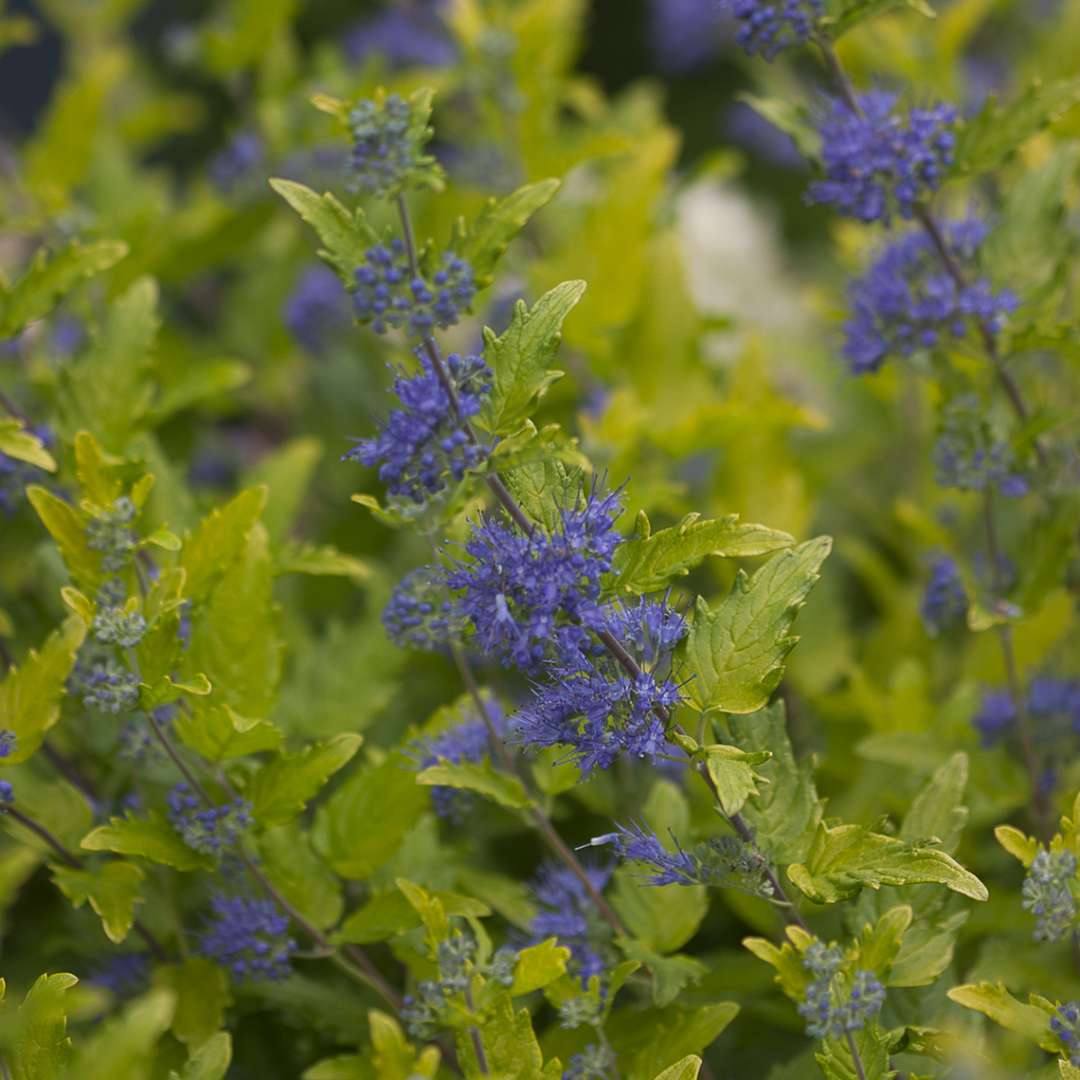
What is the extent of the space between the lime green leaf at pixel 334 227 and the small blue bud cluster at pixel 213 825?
1.39ft

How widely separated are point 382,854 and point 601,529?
15.9 inches

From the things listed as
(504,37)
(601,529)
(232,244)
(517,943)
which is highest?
(504,37)

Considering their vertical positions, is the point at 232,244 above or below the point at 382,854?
above

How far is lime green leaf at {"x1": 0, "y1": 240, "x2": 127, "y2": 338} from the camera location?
108 cm

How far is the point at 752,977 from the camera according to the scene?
107 centimetres

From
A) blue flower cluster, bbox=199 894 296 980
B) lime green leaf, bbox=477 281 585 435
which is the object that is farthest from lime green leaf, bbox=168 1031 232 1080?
lime green leaf, bbox=477 281 585 435

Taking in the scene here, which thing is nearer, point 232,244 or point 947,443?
point 947,443

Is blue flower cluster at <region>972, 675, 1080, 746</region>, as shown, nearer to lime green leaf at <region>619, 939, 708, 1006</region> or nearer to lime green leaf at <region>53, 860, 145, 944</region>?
lime green leaf at <region>619, 939, 708, 1006</region>

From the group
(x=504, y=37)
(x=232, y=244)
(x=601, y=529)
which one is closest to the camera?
(x=601, y=529)

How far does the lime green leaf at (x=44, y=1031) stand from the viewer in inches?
33.7

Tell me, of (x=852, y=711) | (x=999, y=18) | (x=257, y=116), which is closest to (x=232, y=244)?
(x=257, y=116)

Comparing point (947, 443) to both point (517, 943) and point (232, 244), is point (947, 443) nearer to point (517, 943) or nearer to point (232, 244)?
point (517, 943)

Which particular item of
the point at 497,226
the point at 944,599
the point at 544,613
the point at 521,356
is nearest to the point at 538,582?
the point at 544,613

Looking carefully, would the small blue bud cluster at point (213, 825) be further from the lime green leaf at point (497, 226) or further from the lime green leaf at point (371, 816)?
the lime green leaf at point (497, 226)
